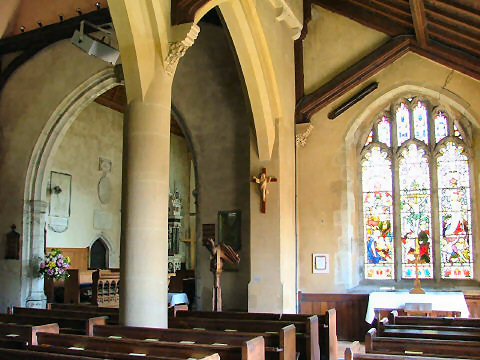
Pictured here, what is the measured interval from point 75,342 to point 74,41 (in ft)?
14.6

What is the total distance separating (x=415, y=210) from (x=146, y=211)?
217 inches

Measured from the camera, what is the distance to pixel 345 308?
892cm

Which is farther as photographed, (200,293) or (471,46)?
(200,293)

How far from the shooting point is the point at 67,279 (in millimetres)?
9945

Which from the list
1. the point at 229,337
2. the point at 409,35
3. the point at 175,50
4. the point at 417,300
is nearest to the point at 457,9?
the point at 409,35

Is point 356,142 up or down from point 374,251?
up

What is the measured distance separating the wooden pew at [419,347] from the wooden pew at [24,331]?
7.55ft

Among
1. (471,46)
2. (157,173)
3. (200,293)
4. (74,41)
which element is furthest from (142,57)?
(471,46)

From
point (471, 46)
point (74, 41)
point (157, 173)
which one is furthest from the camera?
point (471, 46)

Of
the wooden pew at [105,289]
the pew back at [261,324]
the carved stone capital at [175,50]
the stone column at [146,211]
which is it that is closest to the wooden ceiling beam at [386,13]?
the carved stone capital at [175,50]

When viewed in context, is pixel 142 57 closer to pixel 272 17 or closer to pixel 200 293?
pixel 272 17

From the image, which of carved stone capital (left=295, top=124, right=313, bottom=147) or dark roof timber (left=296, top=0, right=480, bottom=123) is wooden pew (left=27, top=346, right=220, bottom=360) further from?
carved stone capital (left=295, top=124, right=313, bottom=147)

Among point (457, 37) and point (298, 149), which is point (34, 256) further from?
point (457, 37)

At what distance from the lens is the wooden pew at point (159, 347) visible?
135 inches
